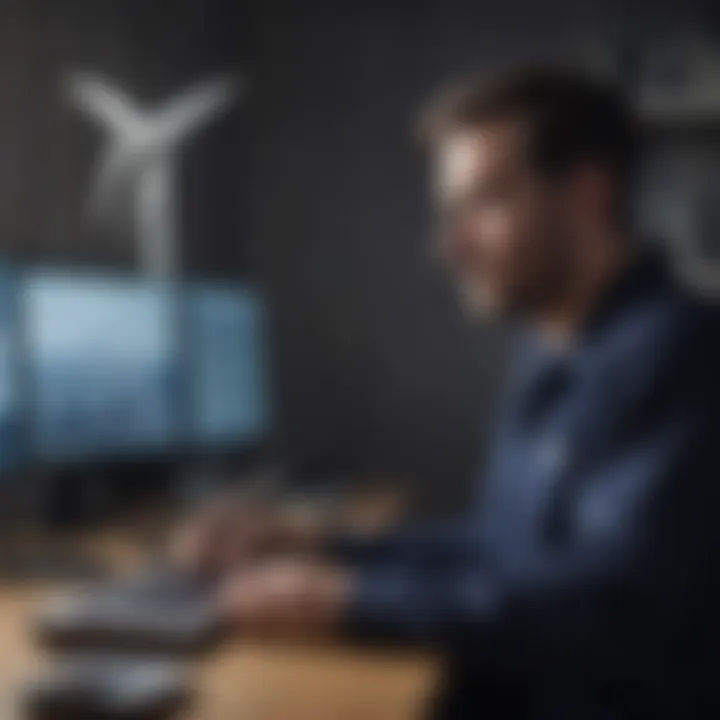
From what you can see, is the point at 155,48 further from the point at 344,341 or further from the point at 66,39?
→ the point at 344,341

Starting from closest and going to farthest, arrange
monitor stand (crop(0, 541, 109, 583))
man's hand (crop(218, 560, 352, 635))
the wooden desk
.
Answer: the wooden desk < man's hand (crop(218, 560, 352, 635)) < monitor stand (crop(0, 541, 109, 583))

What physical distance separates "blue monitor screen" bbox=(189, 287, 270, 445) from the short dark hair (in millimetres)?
188

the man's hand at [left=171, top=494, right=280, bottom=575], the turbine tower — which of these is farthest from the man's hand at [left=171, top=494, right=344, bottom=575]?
the turbine tower

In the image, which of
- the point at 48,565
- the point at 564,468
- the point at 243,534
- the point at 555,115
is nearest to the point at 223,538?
the point at 243,534

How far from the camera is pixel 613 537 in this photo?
855 mm

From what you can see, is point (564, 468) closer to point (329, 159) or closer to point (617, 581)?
point (617, 581)

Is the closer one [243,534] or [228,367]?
[243,534]

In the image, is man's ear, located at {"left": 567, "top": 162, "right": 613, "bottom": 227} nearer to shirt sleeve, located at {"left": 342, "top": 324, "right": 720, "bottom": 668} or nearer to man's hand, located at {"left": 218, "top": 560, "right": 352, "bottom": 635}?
shirt sleeve, located at {"left": 342, "top": 324, "right": 720, "bottom": 668}

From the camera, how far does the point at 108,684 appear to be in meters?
0.74

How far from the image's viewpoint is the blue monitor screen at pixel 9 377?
1.06 metres

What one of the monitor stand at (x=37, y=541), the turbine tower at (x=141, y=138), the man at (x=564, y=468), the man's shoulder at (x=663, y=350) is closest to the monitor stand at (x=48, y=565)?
the monitor stand at (x=37, y=541)

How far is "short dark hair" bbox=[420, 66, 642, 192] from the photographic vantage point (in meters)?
0.93

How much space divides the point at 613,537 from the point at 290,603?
0.20m

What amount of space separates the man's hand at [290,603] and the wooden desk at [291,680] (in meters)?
0.01
